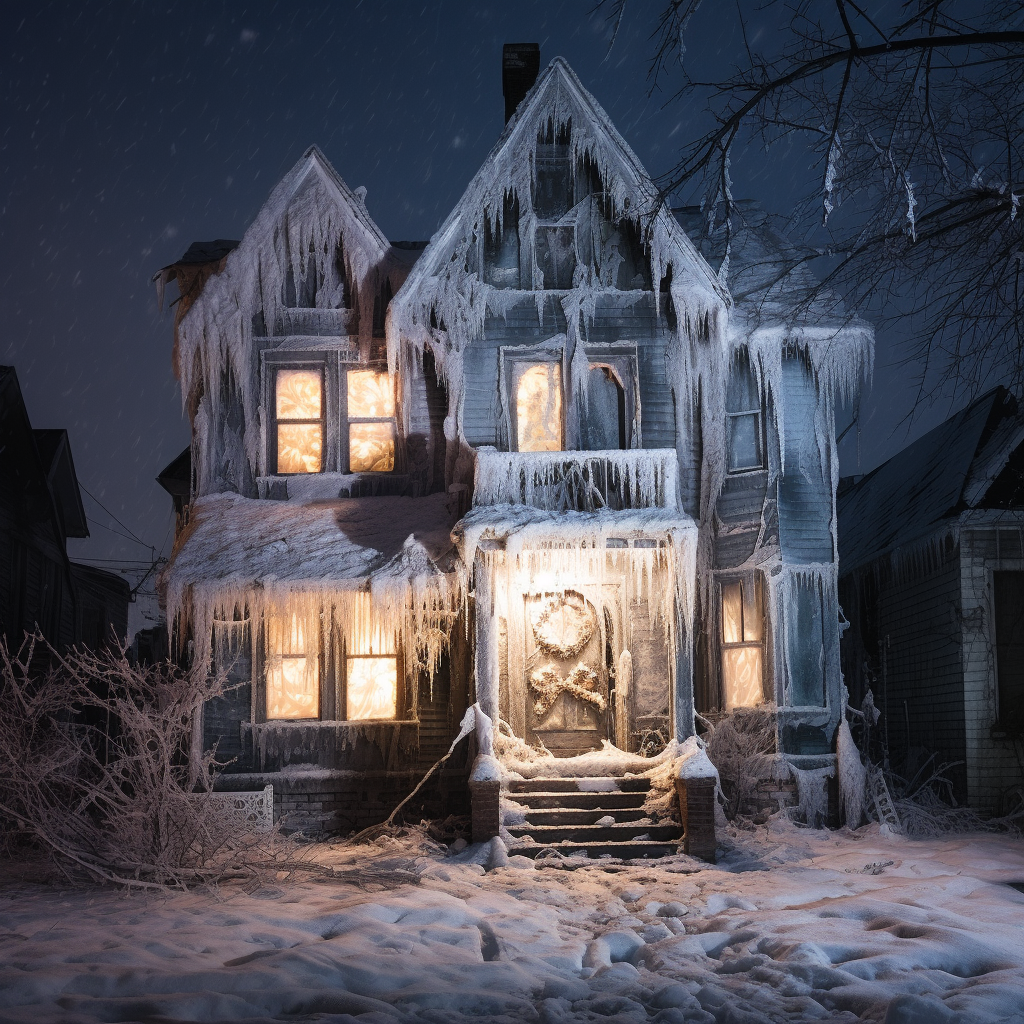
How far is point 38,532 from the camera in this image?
968 inches

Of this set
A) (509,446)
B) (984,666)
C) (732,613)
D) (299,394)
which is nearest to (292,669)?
(299,394)

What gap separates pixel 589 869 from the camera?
39.5 feet

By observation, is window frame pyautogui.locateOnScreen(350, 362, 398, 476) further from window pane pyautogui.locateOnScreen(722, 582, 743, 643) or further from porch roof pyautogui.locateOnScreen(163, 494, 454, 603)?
window pane pyautogui.locateOnScreen(722, 582, 743, 643)

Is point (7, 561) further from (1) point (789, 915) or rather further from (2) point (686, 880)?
(1) point (789, 915)

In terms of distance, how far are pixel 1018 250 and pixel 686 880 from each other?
22.9ft

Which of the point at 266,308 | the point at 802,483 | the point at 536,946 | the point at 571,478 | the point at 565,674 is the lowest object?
the point at 536,946

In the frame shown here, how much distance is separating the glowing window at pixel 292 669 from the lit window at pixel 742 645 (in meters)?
6.17

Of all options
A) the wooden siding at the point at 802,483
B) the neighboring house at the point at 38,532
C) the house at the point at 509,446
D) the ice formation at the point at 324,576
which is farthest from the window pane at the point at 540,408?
the neighboring house at the point at 38,532

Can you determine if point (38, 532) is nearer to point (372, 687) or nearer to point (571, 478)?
point (372, 687)

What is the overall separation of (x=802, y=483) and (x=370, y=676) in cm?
712

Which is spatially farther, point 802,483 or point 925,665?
point 925,665

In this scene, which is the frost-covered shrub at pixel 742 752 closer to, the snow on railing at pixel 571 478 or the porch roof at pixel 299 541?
the snow on railing at pixel 571 478

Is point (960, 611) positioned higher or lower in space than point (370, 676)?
higher

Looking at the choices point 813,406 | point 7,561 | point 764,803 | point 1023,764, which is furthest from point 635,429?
point 7,561
